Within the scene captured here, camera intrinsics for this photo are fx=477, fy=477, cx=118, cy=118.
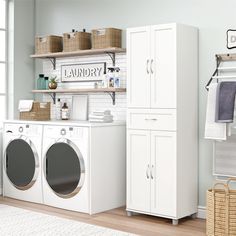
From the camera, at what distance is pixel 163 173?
4441 millimetres

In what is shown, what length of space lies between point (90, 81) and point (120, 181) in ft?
4.09

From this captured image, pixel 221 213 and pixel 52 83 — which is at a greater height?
pixel 52 83

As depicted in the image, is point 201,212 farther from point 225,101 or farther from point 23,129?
point 23,129

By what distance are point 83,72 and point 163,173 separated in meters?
1.77

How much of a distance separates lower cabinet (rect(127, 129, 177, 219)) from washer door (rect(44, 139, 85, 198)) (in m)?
0.52

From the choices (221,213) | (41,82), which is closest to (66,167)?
(41,82)

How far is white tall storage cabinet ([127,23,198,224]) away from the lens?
14.3ft

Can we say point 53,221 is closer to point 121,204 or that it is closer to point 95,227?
point 95,227

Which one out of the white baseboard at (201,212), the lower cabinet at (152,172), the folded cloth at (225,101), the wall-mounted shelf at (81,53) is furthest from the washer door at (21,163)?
the folded cloth at (225,101)

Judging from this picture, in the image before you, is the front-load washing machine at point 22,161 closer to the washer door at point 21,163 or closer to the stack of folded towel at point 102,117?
the washer door at point 21,163

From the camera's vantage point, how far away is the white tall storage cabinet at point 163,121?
14.3 feet

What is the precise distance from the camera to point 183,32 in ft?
14.5

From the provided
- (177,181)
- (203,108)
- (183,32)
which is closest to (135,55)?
(183,32)

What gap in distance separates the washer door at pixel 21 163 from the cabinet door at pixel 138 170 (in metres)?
1.13
